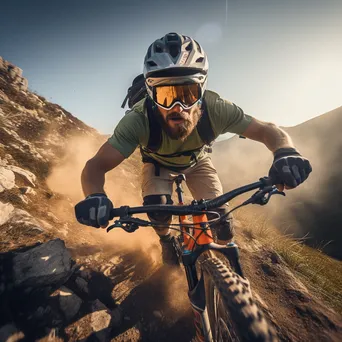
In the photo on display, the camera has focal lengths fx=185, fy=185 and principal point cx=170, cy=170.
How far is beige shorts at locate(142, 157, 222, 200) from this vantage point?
12.2ft

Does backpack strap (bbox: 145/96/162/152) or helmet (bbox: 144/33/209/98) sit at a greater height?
helmet (bbox: 144/33/209/98)

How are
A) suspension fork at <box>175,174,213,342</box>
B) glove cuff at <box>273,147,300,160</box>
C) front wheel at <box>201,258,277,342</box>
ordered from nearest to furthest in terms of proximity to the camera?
front wheel at <box>201,258,277,342</box>
suspension fork at <box>175,174,213,342</box>
glove cuff at <box>273,147,300,160</box>

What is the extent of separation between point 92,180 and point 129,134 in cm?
96

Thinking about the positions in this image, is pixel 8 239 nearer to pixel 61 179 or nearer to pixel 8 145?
pixel 61 179

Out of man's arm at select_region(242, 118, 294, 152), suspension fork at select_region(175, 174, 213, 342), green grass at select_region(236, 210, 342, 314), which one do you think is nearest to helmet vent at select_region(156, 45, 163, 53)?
man's arm at select_region(242, 118, 294, 152)

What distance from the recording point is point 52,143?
8.67 metres

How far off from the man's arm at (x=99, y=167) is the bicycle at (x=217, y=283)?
998 millimetres

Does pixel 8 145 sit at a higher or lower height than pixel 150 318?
higher

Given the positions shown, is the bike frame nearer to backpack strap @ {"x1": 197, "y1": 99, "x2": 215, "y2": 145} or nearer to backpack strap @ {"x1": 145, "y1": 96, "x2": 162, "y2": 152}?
backpack strap @ {"x1": 145, "y1": 96, "x2": 162, "y2": 152}

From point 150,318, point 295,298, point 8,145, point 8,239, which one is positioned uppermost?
point 8,145

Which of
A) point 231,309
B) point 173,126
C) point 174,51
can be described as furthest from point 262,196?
point 174,51

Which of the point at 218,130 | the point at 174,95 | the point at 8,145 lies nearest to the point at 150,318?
the point at 218,130

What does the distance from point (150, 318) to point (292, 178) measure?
307 centimetres

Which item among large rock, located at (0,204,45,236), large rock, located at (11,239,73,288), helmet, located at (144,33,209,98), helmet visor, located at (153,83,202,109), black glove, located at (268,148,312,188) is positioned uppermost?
helmet, located at (144,33,209,98)
